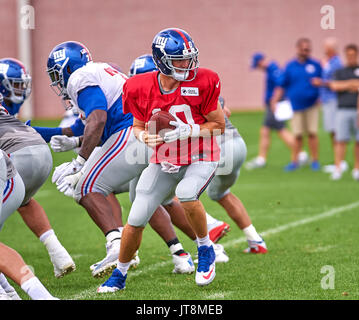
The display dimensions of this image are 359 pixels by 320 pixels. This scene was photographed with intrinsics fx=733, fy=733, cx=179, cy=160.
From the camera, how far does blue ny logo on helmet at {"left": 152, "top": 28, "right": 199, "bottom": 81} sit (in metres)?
4.32

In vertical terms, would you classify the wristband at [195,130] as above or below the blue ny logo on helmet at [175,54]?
below

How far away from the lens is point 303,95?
11281mm

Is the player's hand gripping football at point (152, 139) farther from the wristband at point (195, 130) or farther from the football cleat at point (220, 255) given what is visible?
the football cleat at point (220, 255)

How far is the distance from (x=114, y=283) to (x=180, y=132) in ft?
3.28

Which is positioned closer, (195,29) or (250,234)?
(250,234)

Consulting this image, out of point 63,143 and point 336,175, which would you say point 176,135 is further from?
point 336,175

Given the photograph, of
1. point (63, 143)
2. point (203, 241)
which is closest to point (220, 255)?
point (203, 241)

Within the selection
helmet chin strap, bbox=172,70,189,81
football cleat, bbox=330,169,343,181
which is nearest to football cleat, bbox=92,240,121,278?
helmet chin strap, bbox=172,70,189,81

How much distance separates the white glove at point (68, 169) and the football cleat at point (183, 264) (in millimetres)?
945

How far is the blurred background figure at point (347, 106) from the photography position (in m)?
10.2

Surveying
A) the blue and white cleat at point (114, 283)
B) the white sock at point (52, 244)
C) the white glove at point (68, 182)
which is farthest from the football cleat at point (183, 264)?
the white glove at point (68, 182)

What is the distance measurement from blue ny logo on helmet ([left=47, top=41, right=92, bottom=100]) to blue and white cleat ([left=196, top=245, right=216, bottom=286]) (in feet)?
4.91

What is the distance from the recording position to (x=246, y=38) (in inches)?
819
